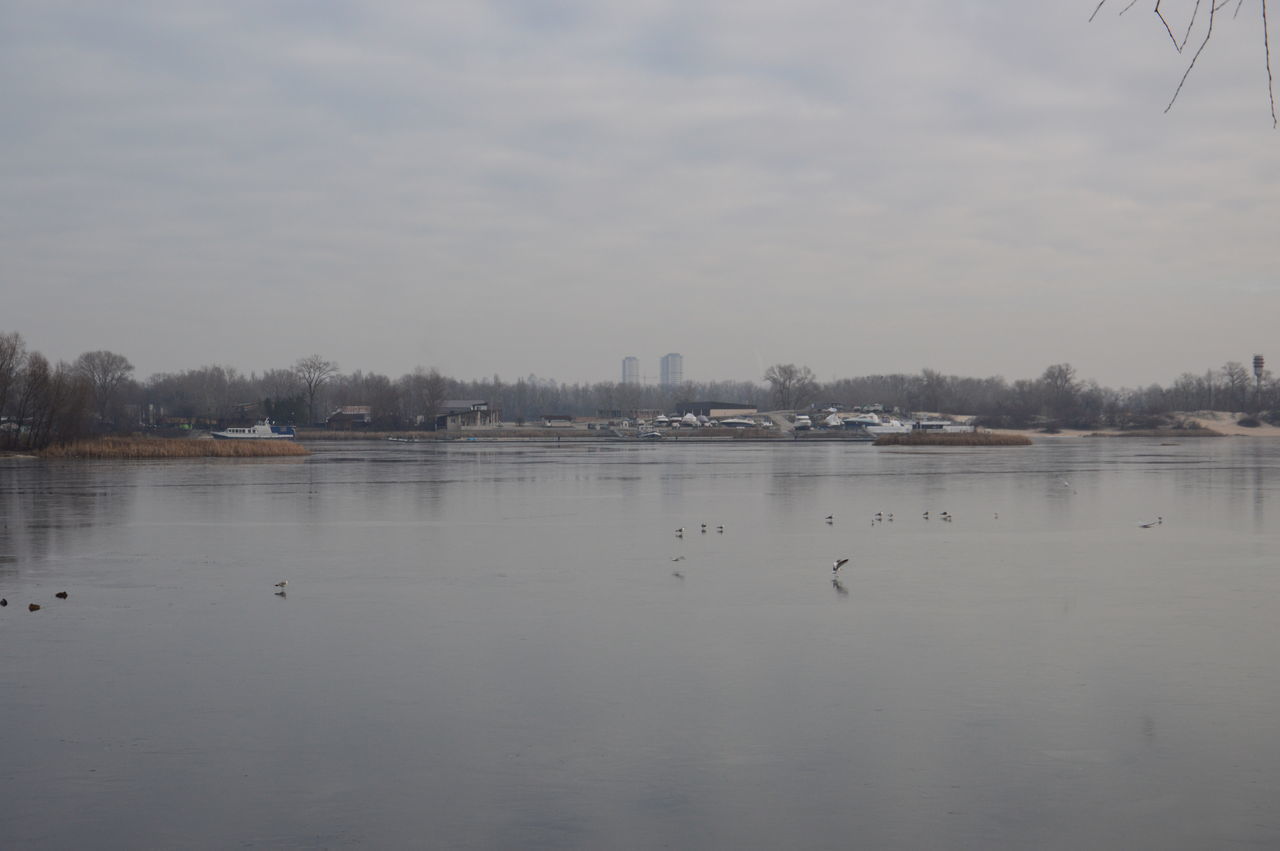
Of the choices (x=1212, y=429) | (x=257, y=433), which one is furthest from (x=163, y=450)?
(x=1212, y=429)

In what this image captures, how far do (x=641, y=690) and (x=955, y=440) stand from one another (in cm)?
6944

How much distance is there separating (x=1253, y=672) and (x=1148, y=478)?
27.9m

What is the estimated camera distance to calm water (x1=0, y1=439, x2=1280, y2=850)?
228 inches

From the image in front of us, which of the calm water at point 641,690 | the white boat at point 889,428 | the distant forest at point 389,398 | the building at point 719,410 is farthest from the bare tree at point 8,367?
the building at point 719,410

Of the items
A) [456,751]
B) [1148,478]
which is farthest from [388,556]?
[1148,478]

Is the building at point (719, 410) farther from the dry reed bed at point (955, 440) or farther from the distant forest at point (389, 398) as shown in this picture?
the dry reed bed at point (955, 440)

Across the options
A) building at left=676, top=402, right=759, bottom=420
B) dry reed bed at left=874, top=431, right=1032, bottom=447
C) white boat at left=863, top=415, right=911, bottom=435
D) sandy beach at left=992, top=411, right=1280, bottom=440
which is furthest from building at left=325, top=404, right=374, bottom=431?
sandy beach at left=992, top=411, right=1280, bottom=440

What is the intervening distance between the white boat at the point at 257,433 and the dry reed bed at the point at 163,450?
79.2 ft

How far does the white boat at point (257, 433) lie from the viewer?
78.6 metres

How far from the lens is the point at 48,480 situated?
3338 centimetres

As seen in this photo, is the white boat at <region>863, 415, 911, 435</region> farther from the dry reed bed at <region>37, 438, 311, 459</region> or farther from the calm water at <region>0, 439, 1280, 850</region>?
the calm water at <region>0, 439, 1280, 850</region>

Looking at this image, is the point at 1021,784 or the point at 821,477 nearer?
the point at 1021,784

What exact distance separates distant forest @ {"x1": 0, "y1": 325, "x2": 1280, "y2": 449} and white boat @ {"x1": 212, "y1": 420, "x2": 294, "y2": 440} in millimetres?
8714

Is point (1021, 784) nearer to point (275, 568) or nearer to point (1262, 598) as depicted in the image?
point (1262, 598)
